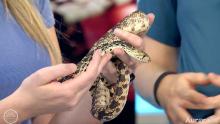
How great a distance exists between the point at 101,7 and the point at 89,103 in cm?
122

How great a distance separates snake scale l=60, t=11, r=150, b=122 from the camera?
3.31ft

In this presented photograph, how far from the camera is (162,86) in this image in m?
1.19

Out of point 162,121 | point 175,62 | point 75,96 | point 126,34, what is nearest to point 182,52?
point 175,62

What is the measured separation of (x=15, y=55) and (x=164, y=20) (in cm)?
51

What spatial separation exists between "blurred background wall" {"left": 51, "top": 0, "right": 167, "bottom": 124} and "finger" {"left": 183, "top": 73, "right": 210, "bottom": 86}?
3.82 feet

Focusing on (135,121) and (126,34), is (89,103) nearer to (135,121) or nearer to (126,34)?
(126,34)

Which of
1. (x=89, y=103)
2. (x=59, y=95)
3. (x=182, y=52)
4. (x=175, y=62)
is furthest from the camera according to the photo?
(x=175, y=62)

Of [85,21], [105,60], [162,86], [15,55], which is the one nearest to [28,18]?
[15,55]

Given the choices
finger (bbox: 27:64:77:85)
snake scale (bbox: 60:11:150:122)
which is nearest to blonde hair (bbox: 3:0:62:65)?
snake scale (bbox: 60:11:150:122)

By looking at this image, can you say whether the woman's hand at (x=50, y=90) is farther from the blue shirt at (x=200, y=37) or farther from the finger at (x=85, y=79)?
the blue shirt at (x=200, y=37)

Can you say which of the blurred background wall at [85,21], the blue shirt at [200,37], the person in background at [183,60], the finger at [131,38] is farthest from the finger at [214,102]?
the blurred background wall at [85,21]

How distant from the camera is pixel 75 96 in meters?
0.86

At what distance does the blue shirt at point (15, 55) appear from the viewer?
3.18ft

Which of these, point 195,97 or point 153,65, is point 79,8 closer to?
point 153,65
